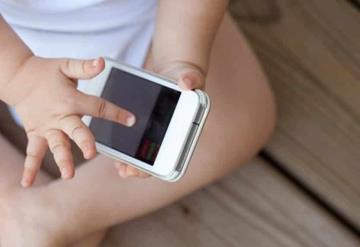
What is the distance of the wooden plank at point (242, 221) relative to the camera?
91 cm

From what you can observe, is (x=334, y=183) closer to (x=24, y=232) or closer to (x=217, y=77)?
(x=217, y=77)

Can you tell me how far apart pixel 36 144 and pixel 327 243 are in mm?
397

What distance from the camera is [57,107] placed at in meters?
0.67

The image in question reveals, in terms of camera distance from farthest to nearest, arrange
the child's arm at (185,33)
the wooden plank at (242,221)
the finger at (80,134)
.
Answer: the wooden plank at (242,221), the child's arm at (185,33), the finger at (80,134)

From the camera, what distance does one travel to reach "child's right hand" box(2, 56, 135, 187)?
64 centimetres

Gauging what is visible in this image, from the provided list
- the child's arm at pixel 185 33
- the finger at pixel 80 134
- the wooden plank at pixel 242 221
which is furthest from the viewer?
the wooden plank at pixel 242 221

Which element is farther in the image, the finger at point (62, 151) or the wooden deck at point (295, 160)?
the wooden deck at point (295, 160)

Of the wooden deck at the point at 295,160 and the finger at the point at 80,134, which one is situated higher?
the finger at the point at 80,134

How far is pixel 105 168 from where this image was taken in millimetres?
861

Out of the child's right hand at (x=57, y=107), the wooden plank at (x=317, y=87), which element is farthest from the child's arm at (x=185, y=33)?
the wooden plank at (x=317, y=87)

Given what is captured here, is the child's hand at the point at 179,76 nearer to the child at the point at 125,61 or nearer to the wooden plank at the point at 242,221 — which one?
the child at the point at 125,61

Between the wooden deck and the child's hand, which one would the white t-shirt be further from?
→ the wooden deck

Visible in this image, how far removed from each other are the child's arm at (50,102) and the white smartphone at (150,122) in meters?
0.04

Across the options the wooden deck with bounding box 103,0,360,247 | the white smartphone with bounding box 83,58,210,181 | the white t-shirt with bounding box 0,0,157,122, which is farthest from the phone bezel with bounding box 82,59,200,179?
the wooden deck with bounding box 103,0,360,247
